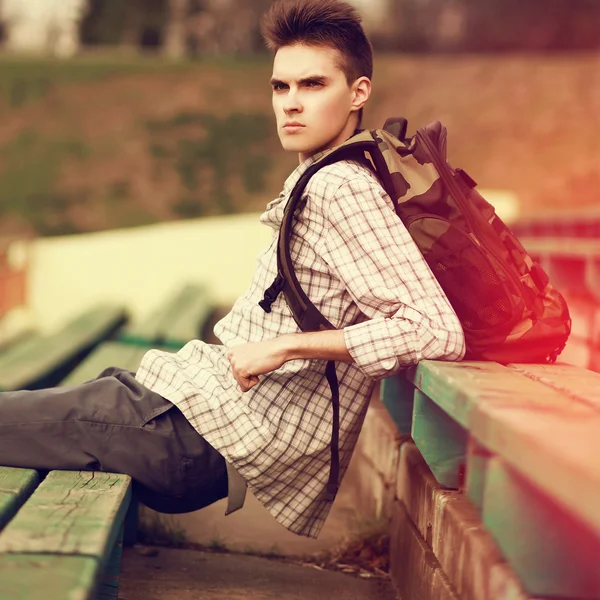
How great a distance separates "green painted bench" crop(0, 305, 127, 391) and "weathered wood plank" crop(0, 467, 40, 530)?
1641 millimetres

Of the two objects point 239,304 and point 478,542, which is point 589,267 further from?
point 478,542

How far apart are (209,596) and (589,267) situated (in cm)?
275

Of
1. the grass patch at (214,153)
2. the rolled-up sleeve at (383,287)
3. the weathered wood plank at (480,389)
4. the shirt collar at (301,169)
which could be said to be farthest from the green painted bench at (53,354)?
the grass patch at (214,153)

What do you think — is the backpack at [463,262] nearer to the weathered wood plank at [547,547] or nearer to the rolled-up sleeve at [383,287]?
the rolled-up sleeve at [383,287]

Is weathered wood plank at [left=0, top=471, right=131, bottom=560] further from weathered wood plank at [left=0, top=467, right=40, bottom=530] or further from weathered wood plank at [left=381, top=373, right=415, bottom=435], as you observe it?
weathered wood plank at [left=381, top=373, right=415, bottom=435]

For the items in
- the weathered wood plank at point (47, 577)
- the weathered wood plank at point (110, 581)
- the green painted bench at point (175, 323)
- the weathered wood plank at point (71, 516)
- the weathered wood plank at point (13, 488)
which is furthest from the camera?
the green painted bench at point (175, 323)

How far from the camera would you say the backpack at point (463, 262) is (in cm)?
235

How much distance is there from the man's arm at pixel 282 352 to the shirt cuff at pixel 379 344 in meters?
0.03

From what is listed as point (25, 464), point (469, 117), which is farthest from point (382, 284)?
point (469, 117)

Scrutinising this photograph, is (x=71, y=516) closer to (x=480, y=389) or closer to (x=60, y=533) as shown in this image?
(x=60, y=533)

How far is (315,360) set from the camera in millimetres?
2529

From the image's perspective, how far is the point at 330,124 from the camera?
8.51 ft

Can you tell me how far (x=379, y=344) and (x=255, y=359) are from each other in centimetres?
30

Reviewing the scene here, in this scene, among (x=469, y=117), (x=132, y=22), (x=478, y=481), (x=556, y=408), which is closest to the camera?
(x=556, y=408)
